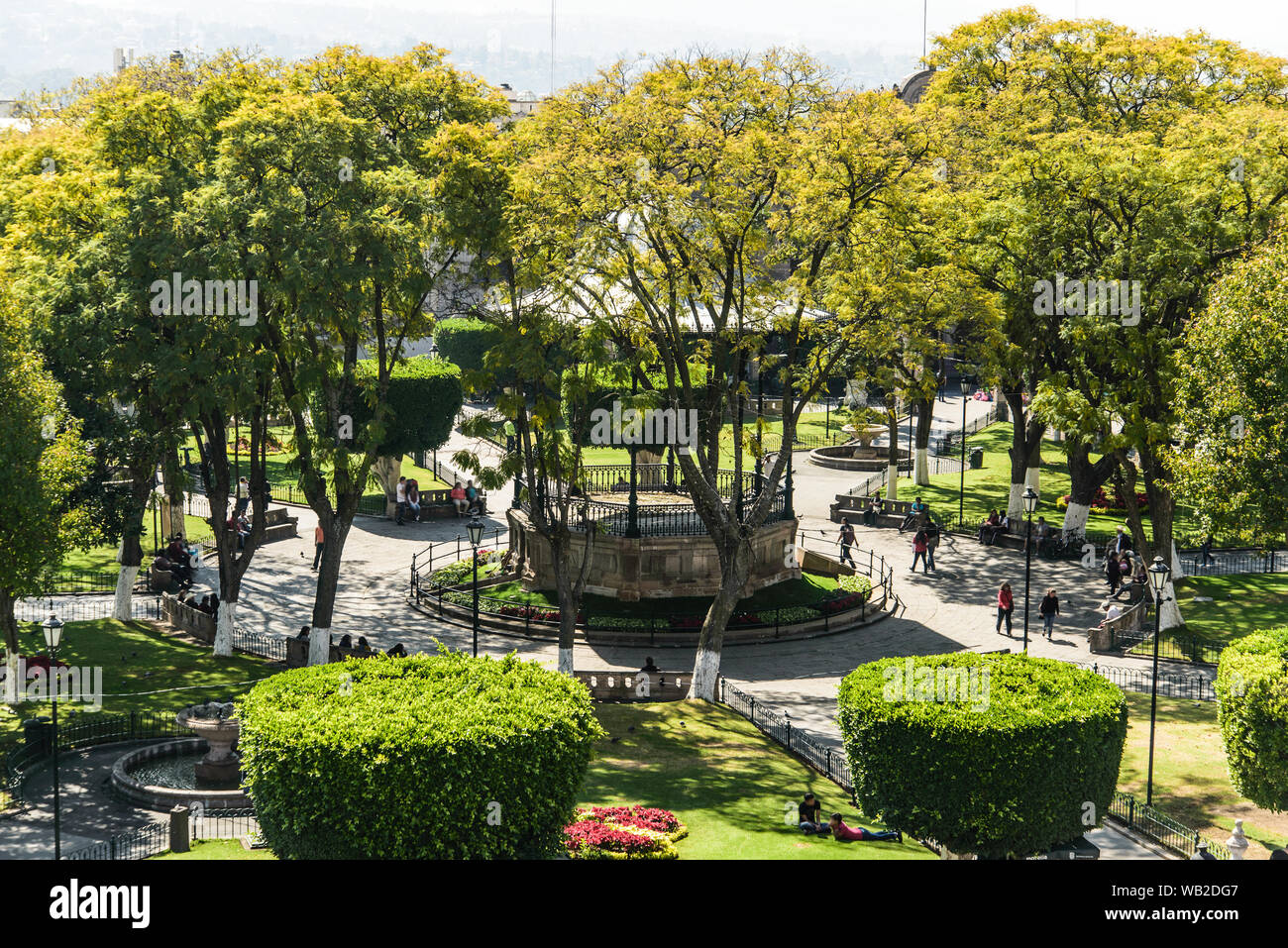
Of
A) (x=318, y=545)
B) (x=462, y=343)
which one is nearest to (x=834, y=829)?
(x=318, y=545)

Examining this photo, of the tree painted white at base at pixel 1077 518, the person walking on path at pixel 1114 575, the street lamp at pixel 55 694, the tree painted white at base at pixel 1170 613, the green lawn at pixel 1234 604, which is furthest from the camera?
the tree painted white at base at pixel 1077 518

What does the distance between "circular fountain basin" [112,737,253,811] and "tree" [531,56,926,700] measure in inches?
403

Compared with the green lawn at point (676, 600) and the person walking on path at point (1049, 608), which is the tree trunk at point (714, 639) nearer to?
the green lawn at point (676, 600)

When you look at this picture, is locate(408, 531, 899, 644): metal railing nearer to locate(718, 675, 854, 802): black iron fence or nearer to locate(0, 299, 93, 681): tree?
locate(718, 675, 854, 802): black iron fence

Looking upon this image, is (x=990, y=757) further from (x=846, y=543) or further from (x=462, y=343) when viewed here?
(x=462, y=343)

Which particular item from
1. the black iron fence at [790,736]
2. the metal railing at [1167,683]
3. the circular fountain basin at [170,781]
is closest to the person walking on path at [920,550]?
the metal railing at [1167,683]

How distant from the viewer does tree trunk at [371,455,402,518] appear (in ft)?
156

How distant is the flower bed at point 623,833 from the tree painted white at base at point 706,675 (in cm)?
811

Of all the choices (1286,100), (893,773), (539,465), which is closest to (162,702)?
(539,465)

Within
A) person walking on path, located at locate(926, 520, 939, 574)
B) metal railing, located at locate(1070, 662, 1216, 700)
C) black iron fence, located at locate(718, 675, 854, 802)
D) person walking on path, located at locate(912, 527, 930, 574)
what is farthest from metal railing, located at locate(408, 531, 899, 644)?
metal railing, located at locate(1070, 662, 1216, 700)

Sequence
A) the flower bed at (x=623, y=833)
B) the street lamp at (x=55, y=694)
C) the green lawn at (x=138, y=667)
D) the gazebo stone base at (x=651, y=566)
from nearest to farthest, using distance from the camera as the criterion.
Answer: the street lamp at (x=55, y=694)
the flower bed at (x=623, y=833)
the green lawn at (x=138, y=667)
the gazebo stone base at (x=651, y=566)

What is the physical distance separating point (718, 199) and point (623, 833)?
13522mm

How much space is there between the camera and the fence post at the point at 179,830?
21.0 metres

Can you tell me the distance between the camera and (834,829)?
21797 millimetres
